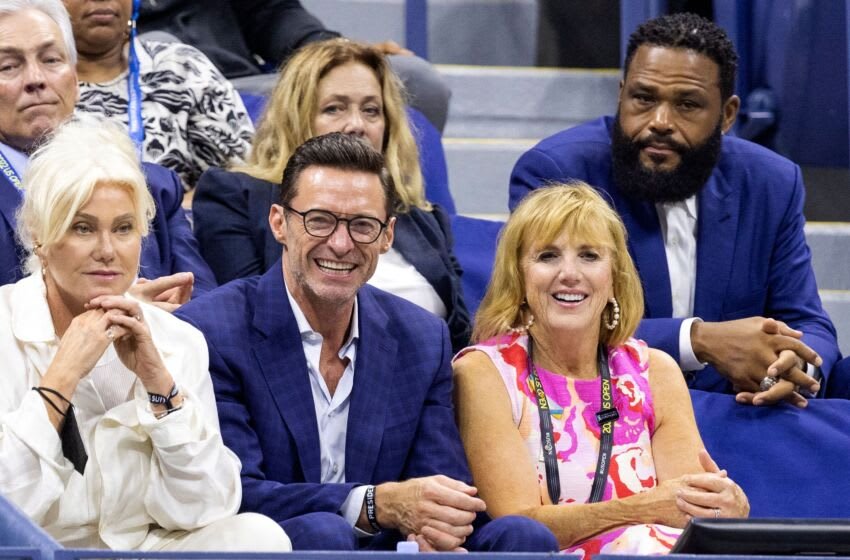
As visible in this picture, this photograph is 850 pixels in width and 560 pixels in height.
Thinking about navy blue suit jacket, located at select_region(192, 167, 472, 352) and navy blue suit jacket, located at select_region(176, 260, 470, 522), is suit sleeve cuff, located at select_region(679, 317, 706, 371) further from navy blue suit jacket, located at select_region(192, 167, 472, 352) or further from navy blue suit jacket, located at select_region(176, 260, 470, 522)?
navy blue suit jacket, located at select_region(176, 260, 470, 522)

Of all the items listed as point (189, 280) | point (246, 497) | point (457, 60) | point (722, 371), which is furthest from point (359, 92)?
point (457, 60)

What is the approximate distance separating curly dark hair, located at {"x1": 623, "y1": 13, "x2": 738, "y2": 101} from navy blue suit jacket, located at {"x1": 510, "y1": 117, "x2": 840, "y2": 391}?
195mm

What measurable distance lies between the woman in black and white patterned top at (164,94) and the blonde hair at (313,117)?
0.70 ft

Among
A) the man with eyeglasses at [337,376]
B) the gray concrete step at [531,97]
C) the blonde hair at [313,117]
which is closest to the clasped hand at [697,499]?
the man with eyeglasses at [337,376]

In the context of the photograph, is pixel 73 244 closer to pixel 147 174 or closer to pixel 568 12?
pixel 147 174

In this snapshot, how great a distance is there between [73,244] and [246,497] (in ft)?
1.54

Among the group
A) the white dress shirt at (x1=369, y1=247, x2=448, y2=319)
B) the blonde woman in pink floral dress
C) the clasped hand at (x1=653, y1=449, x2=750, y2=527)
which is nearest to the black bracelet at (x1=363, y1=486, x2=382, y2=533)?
the blonde woman in pink floral dress

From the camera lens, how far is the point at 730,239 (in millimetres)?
3430

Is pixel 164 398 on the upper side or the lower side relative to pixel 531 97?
upper

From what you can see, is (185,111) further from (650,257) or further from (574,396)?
(574,396)

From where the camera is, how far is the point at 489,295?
2953 mm

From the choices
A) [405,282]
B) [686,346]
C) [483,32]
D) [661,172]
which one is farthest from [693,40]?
[483,32]

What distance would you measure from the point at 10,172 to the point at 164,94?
2.43 ft

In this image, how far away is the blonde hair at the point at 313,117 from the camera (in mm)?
3348
